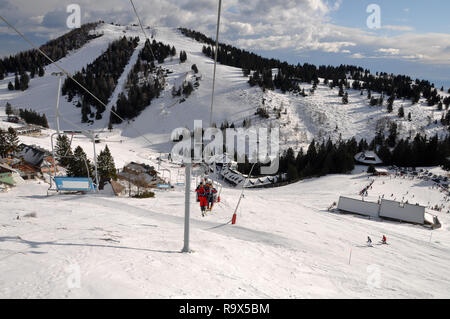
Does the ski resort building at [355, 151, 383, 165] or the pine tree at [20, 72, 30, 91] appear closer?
the ski resort building at [355, 151, 383, 165]

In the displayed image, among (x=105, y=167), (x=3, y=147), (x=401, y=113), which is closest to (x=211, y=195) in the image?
(x=105, y=167)

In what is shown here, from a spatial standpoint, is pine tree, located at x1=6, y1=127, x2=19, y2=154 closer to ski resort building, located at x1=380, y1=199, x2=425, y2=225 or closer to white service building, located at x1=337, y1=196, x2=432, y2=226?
white service building, located at x1=337, y1=196, x2=432, y2=226

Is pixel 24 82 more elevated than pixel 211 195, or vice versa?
pixel 24 82

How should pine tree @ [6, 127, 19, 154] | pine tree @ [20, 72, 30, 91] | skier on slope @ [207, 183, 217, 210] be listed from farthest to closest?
pine tree @ [20, 72, 30, 91]
pine tree @ [6, 127, 19, 154]
skier on slope @ [207, 183, 217, 210]

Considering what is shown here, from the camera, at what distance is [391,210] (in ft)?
89.4

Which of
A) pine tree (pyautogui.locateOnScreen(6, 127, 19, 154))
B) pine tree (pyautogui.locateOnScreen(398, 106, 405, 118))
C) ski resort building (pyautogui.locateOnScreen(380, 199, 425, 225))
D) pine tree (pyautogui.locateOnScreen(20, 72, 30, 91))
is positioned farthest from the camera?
pine tree (pyautogui.locateOnScreen(20, 72, 30, 91))

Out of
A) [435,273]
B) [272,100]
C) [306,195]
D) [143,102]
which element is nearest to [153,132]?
[143,102]

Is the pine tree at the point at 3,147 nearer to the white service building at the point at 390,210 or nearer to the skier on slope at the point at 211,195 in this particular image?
the skier on slope at the point at 211,195

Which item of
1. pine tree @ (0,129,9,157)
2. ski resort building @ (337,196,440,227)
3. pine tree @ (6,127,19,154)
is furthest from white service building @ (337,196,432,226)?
pine tree @ (6,127,19,154)

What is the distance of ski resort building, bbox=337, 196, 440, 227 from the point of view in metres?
26.0

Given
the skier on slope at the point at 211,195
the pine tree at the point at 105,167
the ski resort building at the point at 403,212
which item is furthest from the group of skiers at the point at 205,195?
the ski resort building at the point at 403,212

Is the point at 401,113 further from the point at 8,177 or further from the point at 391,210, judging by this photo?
the point at 8,177

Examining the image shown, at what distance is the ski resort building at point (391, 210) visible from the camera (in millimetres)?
26031

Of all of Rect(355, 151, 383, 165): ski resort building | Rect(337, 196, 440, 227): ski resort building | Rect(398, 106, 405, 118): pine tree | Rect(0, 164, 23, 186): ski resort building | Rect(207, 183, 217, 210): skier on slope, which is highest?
Rect(398, 106, 405, 118): pine tree
